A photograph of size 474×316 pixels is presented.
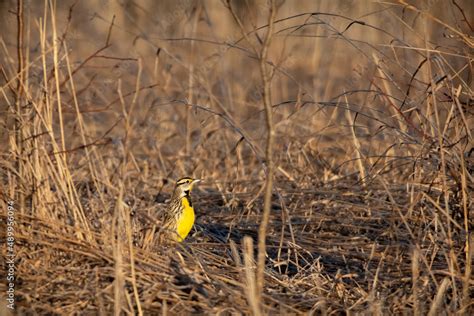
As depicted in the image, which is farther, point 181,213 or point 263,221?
point 181,213

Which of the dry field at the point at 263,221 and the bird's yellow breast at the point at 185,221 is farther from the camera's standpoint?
Answer: the bird's yellow breast at the point at 185,221

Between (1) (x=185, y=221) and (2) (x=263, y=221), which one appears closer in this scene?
(2) (x=263, y=221)

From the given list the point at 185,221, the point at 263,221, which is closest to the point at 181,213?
the point at 185,221

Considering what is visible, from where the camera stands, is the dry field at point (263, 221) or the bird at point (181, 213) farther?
the bird at point (181, 213)

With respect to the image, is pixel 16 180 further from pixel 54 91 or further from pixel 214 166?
pixel 214 166

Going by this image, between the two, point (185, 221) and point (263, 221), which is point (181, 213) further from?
point (263, 221)

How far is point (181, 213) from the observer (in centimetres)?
603

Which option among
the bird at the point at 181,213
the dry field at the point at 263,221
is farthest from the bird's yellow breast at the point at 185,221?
the dry field at the point at 263,221

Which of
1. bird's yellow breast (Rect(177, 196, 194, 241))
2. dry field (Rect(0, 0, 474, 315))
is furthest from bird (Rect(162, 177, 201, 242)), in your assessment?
dry field (Rect(0, 0, 474, 315))

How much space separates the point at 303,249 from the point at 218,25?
26.8 ft

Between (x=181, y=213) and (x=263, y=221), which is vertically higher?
(x=181, y=213)

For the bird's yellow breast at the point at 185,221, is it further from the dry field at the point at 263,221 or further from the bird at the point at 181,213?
the dry field at the point at 263,221

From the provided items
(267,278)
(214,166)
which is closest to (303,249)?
(267,278)

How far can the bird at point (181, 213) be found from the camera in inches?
233
